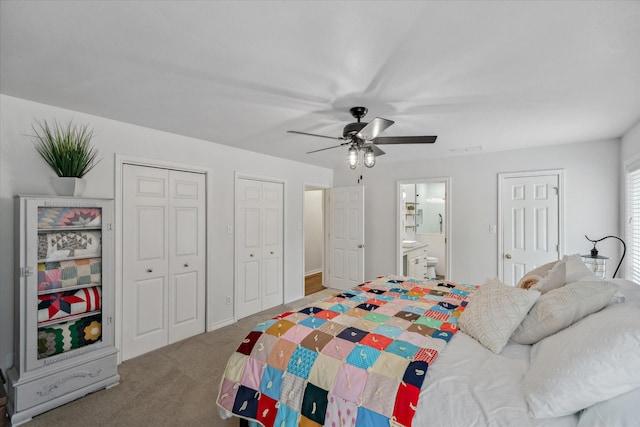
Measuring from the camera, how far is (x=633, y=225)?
3086mm

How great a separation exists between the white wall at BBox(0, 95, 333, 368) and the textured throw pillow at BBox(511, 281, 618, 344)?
10.6ft

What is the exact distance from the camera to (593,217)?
3.60 meters

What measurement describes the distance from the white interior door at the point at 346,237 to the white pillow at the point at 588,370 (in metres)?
3.91

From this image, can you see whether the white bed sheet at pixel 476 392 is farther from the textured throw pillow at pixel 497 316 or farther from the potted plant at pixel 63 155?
the potted plant at pixel 63 155

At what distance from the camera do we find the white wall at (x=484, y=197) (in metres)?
3.55

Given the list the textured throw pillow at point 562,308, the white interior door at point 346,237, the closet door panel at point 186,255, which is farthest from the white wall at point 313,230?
the textured throw pillow at point 562,308

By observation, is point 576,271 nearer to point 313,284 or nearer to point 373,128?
point 373,128

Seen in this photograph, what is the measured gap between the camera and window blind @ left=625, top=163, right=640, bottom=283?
2.92 m

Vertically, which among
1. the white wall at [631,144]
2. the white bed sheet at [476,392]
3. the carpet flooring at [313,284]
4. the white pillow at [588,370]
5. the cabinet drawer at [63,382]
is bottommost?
the carpet flooring at [313,284]

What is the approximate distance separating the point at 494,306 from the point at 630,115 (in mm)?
2458

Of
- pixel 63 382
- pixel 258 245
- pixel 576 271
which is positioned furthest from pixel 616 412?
pixel 258 245

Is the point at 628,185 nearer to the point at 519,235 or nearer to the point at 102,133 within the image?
the point at 519,235

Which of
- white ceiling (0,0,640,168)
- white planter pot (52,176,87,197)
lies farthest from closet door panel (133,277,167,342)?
white ceiling (0,0,640,168)

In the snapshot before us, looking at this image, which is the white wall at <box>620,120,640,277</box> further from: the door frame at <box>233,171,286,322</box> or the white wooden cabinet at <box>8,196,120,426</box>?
the white wooden cabinet at <box>8,196,120,426</box>
